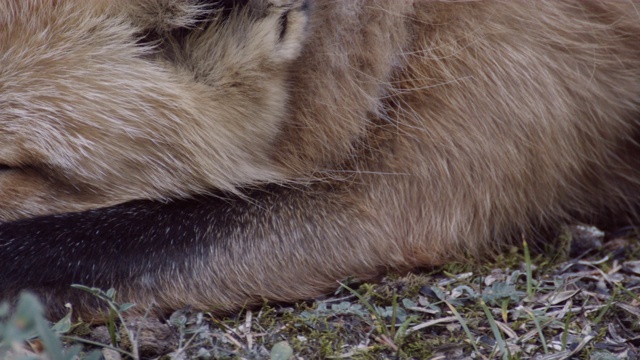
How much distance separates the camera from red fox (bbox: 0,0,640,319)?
2.63 metres

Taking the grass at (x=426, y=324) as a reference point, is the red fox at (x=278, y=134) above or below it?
above

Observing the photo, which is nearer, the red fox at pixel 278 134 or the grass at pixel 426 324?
the grass at pixel 426 324

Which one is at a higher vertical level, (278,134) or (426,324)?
(278,134)

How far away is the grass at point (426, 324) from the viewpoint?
A: 2385 millimetres

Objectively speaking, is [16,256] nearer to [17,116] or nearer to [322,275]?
[17,116]

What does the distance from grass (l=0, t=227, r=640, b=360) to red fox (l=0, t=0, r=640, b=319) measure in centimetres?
14

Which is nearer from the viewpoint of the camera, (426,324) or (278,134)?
(426,324)

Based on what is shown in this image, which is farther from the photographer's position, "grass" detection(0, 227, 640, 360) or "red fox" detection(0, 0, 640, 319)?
"red fox" detection(0, 0, 640, 319)

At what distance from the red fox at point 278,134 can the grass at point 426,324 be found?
0.14 meters

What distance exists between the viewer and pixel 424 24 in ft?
9.75

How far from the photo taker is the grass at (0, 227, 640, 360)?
2.38 meters

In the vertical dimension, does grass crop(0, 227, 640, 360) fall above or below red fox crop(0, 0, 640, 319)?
below

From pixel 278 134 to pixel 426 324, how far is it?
88cm

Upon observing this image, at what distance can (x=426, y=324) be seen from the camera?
2.54m
